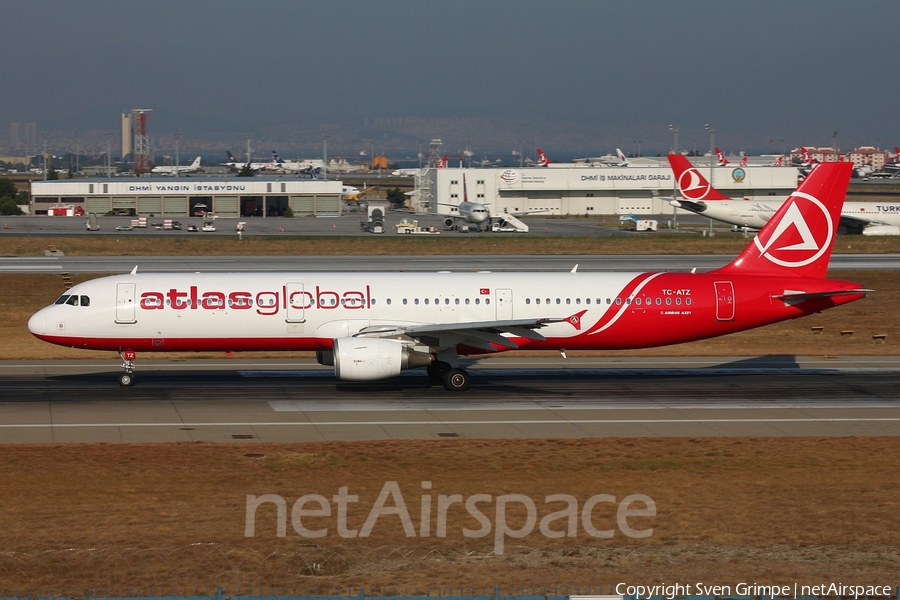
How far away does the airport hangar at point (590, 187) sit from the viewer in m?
150

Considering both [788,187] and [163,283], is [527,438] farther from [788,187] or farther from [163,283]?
[788,187]

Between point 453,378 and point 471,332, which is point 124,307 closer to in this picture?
point 453,378

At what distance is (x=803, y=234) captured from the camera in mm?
38125

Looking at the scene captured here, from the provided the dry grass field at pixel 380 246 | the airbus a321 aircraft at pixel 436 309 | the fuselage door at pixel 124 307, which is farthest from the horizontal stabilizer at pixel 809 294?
the dry grass field at pixel 380 246

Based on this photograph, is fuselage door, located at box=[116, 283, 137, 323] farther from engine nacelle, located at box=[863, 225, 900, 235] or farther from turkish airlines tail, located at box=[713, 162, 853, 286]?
engine nacelle, located at box=[863, 225, 900, 235]

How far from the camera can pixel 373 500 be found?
21.5 metres

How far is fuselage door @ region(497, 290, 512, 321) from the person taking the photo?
36.0 meters

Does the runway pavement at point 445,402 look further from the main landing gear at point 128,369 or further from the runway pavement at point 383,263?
the runway pavement at point 383,263

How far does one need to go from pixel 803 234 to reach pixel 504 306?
11749 millimetres

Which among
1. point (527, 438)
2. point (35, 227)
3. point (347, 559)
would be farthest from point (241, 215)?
point (347, 559)

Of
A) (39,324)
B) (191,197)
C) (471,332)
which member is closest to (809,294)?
(471,332)

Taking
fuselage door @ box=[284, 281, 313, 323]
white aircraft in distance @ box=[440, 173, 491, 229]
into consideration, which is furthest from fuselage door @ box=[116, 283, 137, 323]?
white aircraft in distance @ box=[440, 173, 491, 229]

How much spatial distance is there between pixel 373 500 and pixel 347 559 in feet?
12.9

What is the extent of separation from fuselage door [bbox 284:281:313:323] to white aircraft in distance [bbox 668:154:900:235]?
70.4 m
